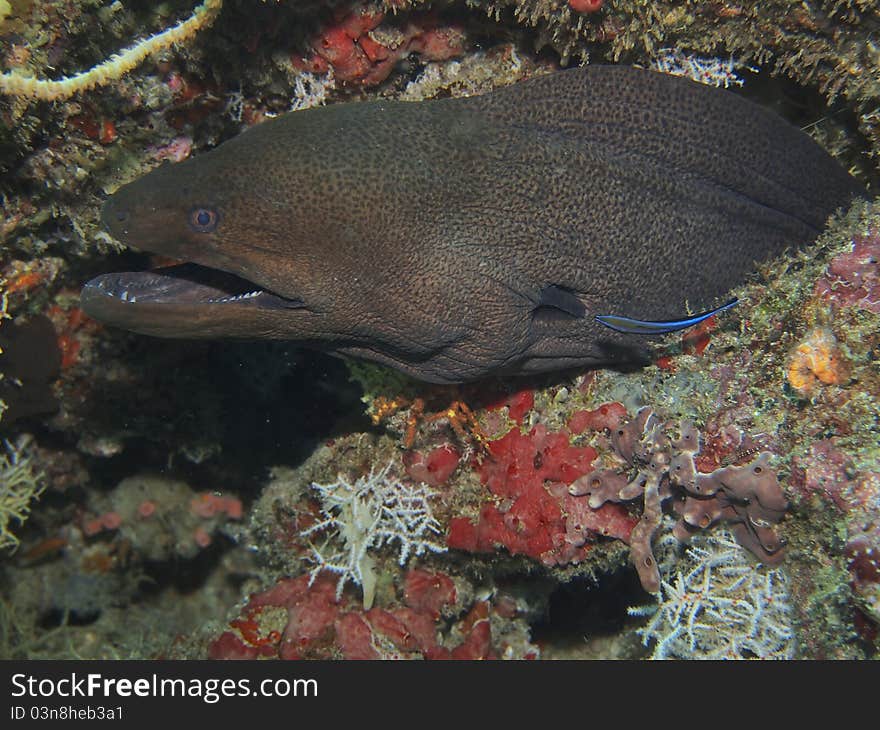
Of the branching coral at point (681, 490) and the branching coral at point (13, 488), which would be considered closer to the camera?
the branching coral at point (681, 490)

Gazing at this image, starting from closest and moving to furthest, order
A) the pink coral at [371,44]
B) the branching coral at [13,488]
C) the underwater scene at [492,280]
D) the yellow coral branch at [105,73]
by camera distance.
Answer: the yellow coral branch at [105,73]
the underwater scene at [492,280]
the pink coral at [371,44]
the branching coral at [13,488]

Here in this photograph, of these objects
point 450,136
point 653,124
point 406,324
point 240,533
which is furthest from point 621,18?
point 240,533

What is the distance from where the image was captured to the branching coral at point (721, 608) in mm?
2701

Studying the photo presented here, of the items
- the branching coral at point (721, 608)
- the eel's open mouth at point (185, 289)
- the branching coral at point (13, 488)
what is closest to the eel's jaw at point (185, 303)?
the eel's open mouth at point (185, 289)

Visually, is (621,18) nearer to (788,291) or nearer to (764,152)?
(764,152)

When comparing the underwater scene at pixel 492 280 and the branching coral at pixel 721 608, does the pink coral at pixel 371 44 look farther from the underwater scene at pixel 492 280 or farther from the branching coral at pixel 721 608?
the branching coral at pixel 721 608

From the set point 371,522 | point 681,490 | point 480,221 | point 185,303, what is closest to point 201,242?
point 185,303

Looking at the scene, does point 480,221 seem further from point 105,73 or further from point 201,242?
point 105,73

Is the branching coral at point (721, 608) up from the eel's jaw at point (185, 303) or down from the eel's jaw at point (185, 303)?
down

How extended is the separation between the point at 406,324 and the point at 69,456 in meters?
3.12

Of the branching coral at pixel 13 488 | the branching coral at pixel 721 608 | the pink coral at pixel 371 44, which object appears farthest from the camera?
the branching coral at pixel 13 488

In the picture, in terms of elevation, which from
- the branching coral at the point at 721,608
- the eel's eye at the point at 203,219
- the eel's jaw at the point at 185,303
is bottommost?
the branching coral at the point at 721,608

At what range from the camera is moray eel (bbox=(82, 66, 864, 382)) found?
8.21ft

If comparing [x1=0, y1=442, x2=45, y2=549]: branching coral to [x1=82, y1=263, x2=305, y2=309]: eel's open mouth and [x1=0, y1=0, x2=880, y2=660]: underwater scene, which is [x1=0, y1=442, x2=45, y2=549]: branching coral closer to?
[x1=0, y1=0, x2=880, y2=660]: underwater scene
